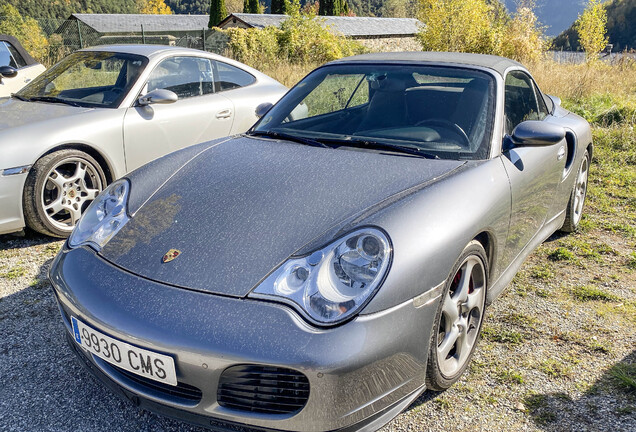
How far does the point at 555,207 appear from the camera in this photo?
3.54 meters

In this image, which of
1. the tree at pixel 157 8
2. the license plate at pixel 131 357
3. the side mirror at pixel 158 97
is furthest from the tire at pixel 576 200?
the tree at pixel 157 8

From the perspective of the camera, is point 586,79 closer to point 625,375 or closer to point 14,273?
point 625,375

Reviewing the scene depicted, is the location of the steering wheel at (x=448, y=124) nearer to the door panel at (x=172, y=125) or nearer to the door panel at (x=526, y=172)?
the door panel at (x=526, y=172)

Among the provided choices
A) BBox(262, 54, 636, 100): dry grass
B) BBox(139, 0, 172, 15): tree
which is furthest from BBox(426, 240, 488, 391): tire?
BBox(139, 0, 172, 15): tree

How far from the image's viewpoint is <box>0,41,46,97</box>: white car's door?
5.86 meters

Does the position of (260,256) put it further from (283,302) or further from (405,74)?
(405,74)

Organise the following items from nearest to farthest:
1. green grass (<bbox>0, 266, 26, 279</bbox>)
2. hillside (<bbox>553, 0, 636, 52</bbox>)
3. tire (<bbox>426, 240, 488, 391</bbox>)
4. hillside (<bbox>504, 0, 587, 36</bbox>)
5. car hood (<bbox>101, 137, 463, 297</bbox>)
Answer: car hood (<bbox>101, 137, 463, 297</bbox>) < tire (<bbox>426, 240, 488, 391</bbox>) < green grass (<bbox>0, 266, 26, 279</bbox>) < hillside (<bbox>553, 0, 636, 52</bbox>) < hillside (<bbox>504, 0, 587, 36</bbox>)

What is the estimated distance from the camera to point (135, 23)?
50531mm

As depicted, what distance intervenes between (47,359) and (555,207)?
9.87ft

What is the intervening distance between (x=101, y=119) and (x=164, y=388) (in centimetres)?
291

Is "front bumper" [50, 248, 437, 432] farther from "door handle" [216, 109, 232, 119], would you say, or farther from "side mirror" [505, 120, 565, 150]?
"door handle" [216, 109, 232, 119]

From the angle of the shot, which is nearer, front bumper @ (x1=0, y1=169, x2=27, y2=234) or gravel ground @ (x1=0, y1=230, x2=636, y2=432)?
gravel ground @ (x1=0, y1=230, x2=636, y2=432)

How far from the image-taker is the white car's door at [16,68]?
19.2 feet

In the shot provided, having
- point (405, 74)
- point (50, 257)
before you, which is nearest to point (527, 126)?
point (405, 74)
